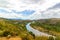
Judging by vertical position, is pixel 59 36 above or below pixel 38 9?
below

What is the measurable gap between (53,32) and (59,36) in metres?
0.55

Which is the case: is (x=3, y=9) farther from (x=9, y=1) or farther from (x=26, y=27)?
(x=26, y=27)

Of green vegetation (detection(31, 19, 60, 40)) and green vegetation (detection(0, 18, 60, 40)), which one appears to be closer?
green vegetation (detection(0, 18, 60, 40))

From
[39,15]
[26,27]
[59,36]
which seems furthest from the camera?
[39,15]

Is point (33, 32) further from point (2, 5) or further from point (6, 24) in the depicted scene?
point (2, 5)

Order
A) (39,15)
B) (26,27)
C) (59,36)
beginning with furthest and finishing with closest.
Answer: (39,15) < (26,27) < (59,36)

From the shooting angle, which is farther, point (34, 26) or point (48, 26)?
point (34, 26)

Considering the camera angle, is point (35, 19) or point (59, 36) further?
point (35, 19)

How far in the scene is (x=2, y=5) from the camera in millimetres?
10242

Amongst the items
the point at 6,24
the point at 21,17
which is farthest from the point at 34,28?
the point at 6,24

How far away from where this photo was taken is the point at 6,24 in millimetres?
9469

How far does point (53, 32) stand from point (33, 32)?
1.17 metres

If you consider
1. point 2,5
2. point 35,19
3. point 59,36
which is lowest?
point 59,36

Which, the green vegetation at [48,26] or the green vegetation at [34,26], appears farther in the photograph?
the green vegetation at [48,26]
